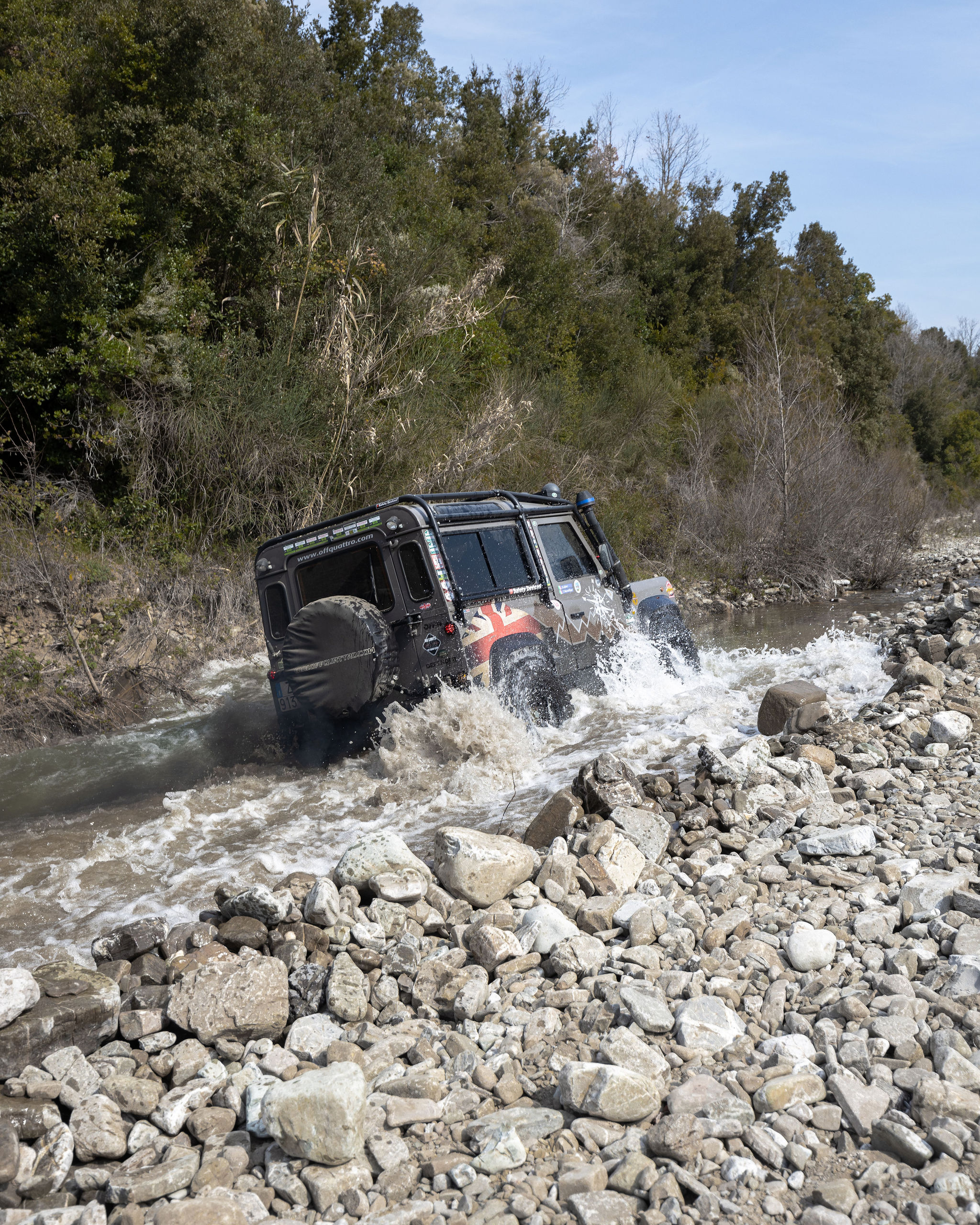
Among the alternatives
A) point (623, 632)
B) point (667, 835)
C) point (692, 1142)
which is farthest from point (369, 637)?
point (692, 1142)

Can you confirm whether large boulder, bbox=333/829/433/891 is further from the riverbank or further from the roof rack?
the roof rack

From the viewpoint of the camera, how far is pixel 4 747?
9445 millimetres

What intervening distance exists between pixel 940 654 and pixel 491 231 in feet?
73.8

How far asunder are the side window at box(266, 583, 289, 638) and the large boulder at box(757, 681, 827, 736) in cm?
410

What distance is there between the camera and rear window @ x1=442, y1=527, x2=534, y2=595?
709 cm

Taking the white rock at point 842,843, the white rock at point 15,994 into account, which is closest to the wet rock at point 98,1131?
the white rock at point 15,994

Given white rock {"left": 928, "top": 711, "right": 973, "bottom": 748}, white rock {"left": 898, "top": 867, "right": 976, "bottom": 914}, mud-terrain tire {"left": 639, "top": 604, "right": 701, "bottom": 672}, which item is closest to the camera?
white rock {"left": 898, "top": 867, "right": 976, "bottom": 914}

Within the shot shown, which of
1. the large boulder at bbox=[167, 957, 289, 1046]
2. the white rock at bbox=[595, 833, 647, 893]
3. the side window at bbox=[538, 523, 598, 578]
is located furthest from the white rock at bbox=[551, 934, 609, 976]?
the side window at bbox=[538, 523, 598, 578]

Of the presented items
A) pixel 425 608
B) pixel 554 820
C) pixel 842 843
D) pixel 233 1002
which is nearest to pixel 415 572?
pixel 425 608

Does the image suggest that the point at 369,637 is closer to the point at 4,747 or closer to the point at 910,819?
the point at 910,819

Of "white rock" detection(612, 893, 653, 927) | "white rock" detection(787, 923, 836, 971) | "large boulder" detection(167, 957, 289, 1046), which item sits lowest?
"white rock" detection(787, 923, 836, 971)

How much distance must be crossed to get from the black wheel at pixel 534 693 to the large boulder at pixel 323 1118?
422 centimetres

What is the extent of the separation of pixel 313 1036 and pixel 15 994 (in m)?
1.16

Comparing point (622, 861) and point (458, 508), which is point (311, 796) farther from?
point (622, 861)
